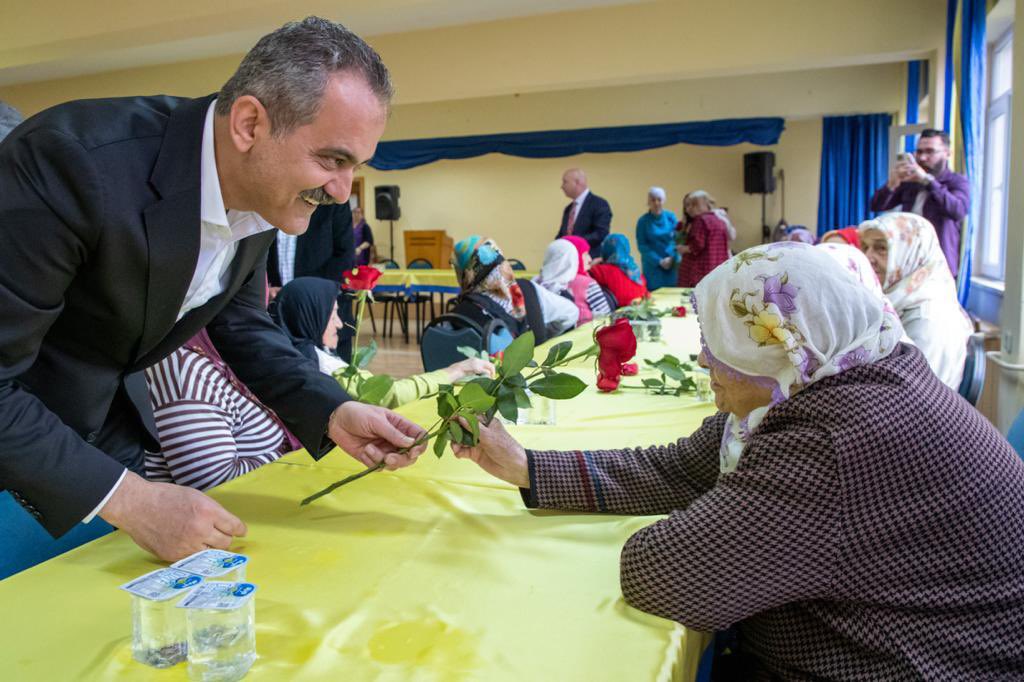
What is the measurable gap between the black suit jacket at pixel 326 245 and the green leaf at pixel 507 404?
11.7 feet

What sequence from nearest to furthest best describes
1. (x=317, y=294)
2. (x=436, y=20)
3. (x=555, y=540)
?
(x=555, y=540), (x=317, y=294), (x=436, y=20)

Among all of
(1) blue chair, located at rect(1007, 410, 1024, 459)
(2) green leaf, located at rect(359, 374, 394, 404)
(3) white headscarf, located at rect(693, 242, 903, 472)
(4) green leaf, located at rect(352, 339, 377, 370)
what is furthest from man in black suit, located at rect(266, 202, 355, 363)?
(3) white headscarf, located at rect(693, 242, 903, 472)

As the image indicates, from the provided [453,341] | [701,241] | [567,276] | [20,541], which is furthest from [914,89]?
[20,541]

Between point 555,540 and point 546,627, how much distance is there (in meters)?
0.26

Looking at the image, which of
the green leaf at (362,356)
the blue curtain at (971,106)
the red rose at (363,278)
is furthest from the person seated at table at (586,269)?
the green leaf at (362,356)

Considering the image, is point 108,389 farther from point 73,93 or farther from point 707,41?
point 73,93

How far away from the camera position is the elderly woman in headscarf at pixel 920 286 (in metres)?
2.82

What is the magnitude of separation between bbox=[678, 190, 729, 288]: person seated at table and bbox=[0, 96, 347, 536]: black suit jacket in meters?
7.22

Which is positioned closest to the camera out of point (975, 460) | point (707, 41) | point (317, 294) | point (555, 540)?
point (975, 460)

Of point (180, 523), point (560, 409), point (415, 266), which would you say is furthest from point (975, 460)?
point (415, 266)

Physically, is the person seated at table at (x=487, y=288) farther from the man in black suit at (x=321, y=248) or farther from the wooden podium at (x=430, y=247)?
the wooden podium at (x=430, y=247)

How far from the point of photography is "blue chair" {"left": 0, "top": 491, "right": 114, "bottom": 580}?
1252mm

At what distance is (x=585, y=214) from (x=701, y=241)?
57.7 inches

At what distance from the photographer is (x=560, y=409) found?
2092mm
